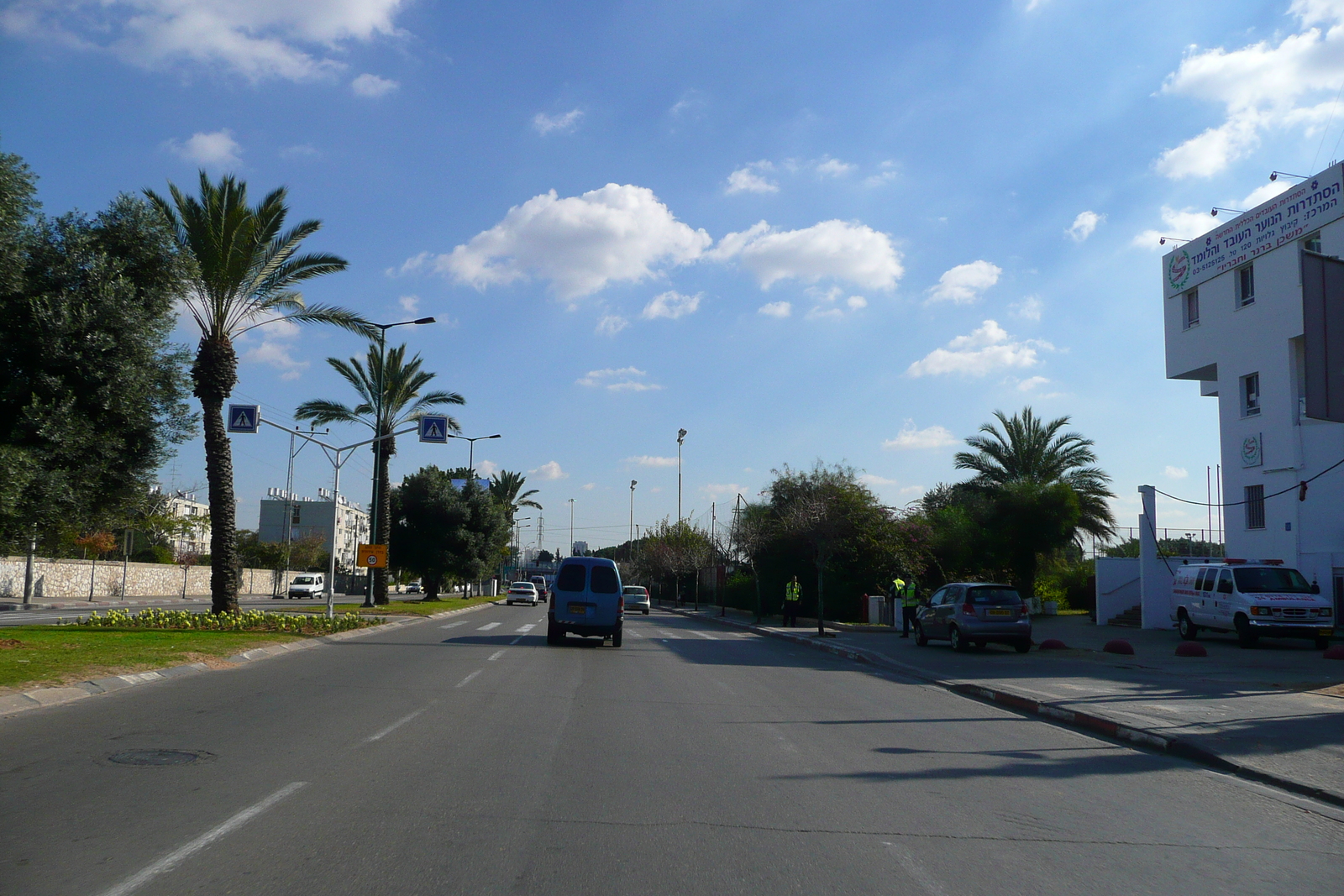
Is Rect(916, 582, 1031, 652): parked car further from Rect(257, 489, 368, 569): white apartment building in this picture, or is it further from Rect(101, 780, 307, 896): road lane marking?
Rect(257, 489, 368, 569): white apartment building

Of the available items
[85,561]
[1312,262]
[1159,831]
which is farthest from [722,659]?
[85,561]

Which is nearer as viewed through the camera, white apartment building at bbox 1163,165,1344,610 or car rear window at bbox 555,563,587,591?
car rear window at bbox 555,563,587,591

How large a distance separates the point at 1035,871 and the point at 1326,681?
1307 cm

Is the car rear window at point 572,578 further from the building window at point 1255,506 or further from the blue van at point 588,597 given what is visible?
the building window at point 1255,506

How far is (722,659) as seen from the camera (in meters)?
20.5

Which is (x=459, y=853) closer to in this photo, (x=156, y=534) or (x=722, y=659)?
(x=722, y=659)

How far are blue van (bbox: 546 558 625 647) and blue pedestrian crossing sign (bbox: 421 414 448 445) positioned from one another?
11.7m

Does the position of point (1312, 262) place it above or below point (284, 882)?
above

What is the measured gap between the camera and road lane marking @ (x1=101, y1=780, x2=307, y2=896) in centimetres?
474

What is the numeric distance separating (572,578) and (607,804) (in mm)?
15493

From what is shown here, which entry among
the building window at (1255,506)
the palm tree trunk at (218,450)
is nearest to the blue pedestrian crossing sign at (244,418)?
the palm tree trunk at (218,450)

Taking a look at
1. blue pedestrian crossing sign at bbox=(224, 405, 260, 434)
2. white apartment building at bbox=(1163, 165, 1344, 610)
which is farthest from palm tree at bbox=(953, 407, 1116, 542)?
blue pedestrian crossing sign at bbox=(224, 405, 260, 434)

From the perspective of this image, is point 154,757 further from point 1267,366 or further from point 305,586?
point 305,586

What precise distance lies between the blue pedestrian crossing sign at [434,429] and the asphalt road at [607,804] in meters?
19.9
